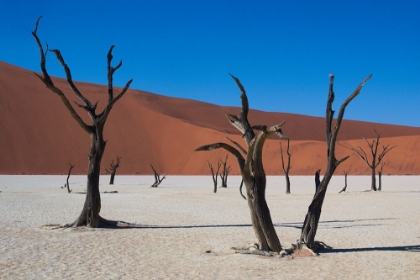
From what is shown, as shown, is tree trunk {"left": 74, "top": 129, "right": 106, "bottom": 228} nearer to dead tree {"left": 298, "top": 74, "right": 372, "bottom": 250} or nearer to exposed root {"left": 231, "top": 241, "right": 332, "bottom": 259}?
exposed root {"left": 231, "top": 241, "right": 332, "bottom": 259}

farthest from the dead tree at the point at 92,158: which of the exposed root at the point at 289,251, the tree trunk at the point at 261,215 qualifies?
the tree trunk at the point at 261,215

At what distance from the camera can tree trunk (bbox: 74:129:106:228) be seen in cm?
1233

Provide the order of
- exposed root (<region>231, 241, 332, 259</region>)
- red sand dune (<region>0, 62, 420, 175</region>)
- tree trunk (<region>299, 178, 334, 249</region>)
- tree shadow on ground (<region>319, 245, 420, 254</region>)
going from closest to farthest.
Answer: exposed root (<region>231, 241, 332, 259</region>), tree trunk (<region>299, 178, 334, 249</region>), tree shadow on ground (<region>319, 245, 420, 254</region>), red sand dune (<region>0, 62, 420, 175</region>)

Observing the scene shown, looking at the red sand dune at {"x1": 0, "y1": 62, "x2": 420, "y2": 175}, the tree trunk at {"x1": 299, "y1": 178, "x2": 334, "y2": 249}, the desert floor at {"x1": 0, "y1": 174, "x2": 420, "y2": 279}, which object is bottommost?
the desert floor at {"x1": 0, "y1": 174, "x2": 420, "y2": 279}

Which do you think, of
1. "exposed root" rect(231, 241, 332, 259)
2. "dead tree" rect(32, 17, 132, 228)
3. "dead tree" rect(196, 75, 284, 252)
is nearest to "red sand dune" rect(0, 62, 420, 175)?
"dead tree" rect(32, 17, 132, 228)

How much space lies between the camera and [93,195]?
12.4 m

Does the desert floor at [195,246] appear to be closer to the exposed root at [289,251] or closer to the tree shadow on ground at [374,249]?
the tree shadow on ground at [374,249]

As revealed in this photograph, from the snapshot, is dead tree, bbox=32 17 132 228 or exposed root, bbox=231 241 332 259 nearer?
exposed root, bbox=231 241 332 259

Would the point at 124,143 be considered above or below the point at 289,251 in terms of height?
above

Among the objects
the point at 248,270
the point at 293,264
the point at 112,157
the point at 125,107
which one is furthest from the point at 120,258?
the point at 125,107

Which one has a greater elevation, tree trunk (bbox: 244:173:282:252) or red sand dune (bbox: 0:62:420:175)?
red sand dune (bbox: 0:62:420:175)

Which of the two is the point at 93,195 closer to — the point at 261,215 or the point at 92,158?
the point at 92,158

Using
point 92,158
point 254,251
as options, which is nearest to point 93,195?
point 92,158

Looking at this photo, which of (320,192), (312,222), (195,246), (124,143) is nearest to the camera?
(312,222)
